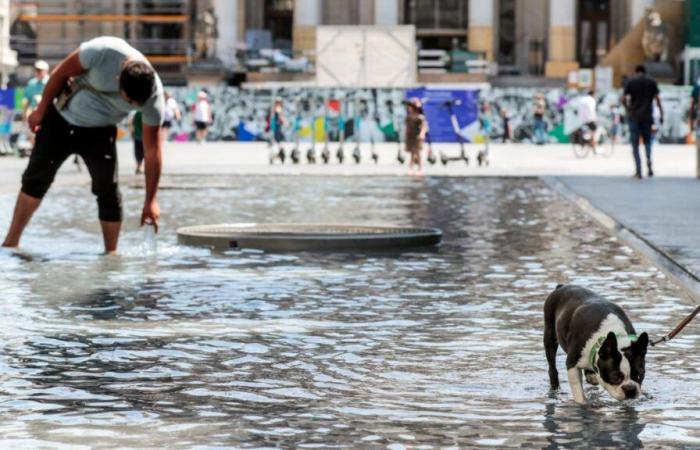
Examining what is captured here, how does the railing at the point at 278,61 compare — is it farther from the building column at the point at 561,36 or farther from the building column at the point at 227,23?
the building column at the point at 561,36

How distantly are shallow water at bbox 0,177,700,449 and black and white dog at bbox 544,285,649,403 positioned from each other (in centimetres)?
19

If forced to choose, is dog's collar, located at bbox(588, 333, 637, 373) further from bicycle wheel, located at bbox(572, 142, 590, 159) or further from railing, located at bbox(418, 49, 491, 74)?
railing, located at bbox(418, 49, 491, 74)

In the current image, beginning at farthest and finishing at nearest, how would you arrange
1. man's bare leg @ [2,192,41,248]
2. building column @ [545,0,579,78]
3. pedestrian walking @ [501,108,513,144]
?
building column @ [545,0,579,78] < pedestrian walking @ [501,108,513,144] < man's bare leg @ [2,192,41,248]

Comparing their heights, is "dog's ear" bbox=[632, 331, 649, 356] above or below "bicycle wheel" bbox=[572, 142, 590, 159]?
above

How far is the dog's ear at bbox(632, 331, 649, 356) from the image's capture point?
720 centimetres

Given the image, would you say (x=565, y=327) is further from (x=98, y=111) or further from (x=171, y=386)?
(x=98, y=111)

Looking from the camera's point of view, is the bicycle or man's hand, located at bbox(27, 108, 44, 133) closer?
Answer: man's hand, located at bbox(27, 108, 44, 133)

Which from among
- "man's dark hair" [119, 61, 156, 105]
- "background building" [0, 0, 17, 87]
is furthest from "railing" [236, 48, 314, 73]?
"man's dark hair" [119, 61, 156, 105]

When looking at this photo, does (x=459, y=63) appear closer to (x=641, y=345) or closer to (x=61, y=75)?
(x=61, y=75)

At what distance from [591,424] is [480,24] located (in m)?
82.5

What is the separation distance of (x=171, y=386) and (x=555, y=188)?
71.8ft

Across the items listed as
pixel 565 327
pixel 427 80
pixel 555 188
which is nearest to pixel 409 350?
pixel 565 327

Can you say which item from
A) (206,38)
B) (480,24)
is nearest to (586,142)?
(206,38)

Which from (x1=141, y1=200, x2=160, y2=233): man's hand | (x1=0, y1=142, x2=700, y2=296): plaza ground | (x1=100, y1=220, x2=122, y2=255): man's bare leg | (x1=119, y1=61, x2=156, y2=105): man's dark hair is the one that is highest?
(x1=119, y1=61, x2=156, y2=105): man's dark hair
